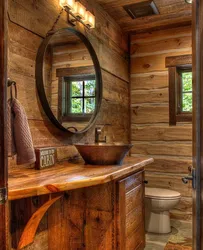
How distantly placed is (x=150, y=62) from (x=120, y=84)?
0.56 m

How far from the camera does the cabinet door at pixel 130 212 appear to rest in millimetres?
1828

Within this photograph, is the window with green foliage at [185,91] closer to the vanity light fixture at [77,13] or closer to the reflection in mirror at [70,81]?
the reflection in mirror at [70,81]

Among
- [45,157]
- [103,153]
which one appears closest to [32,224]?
[45,157]

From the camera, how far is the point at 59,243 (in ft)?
6.11

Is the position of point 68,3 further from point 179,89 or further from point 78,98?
point 179,89

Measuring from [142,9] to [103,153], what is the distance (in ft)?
A: 5.94

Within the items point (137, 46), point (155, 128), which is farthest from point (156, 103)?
point (137, 46)

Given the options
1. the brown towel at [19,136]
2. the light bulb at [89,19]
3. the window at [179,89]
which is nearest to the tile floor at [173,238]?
the window at [179,89]

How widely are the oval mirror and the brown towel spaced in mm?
472

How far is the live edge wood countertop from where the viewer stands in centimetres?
118

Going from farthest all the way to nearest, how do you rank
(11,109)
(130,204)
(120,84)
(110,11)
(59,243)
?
(120,84)
(110,11)
(130,204)
(59,243)
(11,109)

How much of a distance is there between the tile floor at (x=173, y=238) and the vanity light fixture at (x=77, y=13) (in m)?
2.28

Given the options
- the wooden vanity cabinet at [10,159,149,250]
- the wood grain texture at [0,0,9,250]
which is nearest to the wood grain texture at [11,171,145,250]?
the wooden vanity cabinet at [10,159,149,250]

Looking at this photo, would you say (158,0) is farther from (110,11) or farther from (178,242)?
(178,242)
